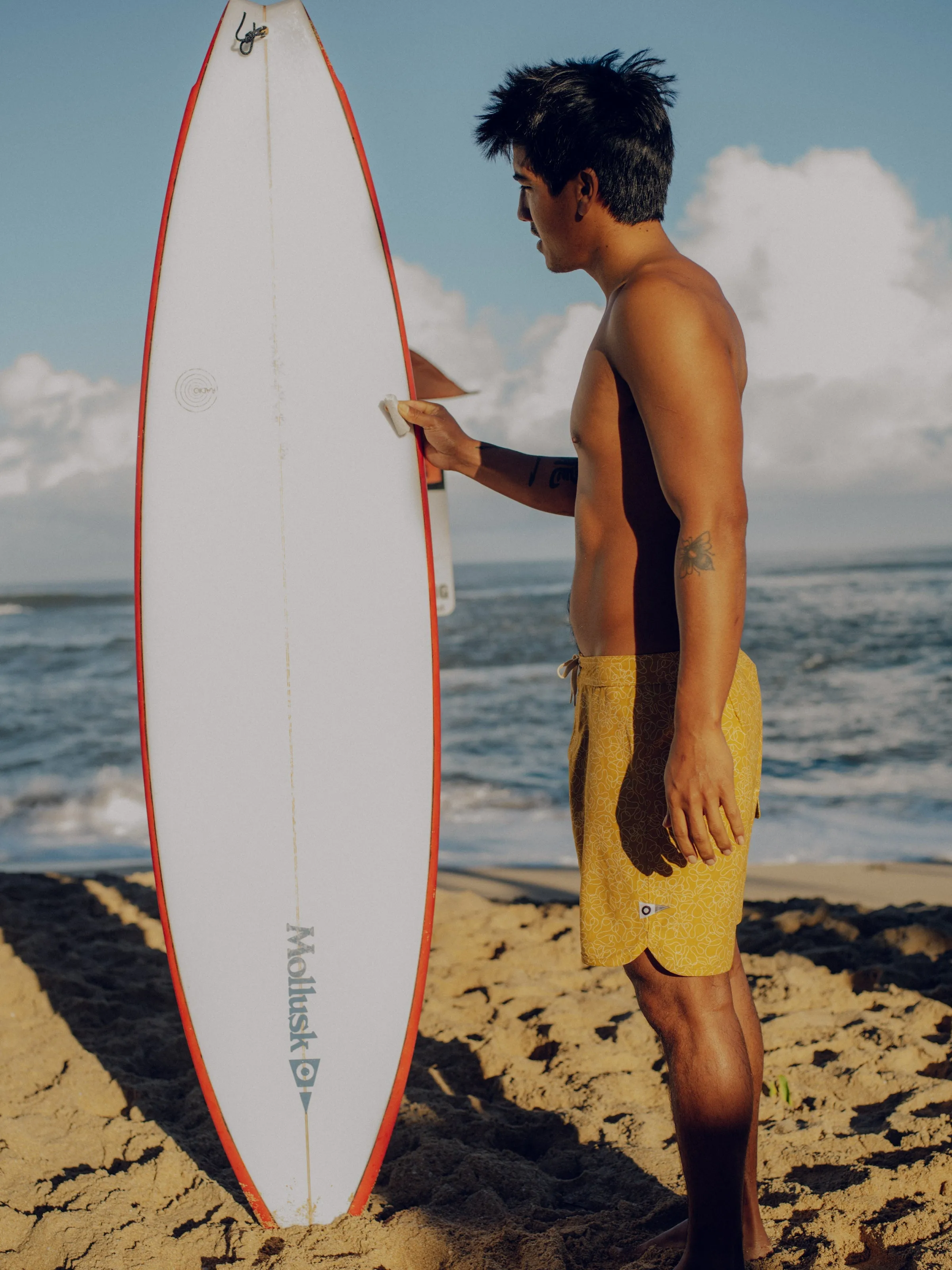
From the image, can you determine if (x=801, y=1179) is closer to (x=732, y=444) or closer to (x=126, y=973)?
(x=732, y=444)

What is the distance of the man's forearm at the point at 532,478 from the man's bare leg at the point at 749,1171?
0.83 metres

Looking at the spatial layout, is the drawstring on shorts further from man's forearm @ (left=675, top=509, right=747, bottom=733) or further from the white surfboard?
the white surfboard

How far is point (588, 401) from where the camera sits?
1.34 meters

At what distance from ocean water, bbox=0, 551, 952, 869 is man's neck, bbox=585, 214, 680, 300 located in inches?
142

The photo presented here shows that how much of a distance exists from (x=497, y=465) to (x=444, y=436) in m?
0.15

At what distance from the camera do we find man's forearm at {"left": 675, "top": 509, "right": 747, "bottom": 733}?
45.4 inches

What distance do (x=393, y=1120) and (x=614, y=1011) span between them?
91 cm

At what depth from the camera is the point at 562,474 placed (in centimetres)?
171

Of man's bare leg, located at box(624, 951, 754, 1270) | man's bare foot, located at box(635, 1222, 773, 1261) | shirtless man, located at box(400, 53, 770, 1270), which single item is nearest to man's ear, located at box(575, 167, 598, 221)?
shirtless man, located at box(400, 53, 770, 1270)

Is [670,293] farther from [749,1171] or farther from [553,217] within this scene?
[749,1171]

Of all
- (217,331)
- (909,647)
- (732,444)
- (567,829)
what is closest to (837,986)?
(732,444)

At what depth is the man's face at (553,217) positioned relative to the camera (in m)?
1.36

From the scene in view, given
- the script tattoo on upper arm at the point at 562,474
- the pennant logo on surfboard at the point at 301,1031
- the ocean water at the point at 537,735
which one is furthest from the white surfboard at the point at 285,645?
the ocean water at the point at 537,735

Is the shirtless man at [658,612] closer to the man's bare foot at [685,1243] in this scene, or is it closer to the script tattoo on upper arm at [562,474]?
the man's bare foot at [685,1243]
